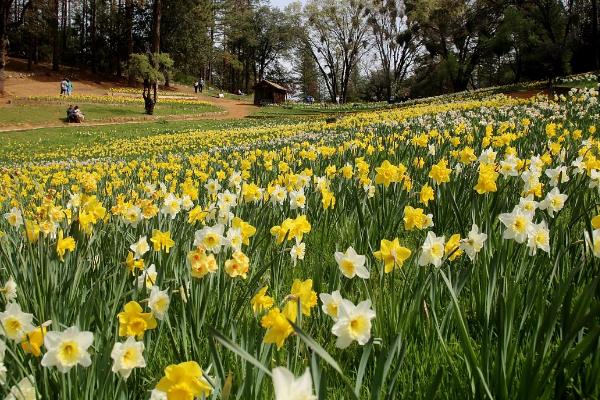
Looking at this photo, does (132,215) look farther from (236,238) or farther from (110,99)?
(110,99)

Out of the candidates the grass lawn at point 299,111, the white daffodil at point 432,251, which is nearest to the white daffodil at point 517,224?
the white daffodil at point 432,251

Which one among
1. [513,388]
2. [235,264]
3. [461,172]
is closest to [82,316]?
[235,264]

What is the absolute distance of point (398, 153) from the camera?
4.84 m

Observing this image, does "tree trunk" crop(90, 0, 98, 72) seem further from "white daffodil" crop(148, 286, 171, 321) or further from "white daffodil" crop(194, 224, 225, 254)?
"white daffodil" crop(148, 286, 171, 321)

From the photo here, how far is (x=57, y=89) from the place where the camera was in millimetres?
37844

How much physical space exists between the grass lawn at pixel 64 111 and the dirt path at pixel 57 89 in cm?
78

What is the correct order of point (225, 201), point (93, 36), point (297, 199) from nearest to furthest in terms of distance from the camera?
point (225, 201), point (297, 199), point (93, 36)

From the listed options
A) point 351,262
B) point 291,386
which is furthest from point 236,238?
point 291,386

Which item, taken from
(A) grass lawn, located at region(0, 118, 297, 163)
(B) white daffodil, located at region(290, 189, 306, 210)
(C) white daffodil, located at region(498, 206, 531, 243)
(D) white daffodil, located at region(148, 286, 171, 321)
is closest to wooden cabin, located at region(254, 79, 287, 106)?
(A) grass lawn, located at region(0, 118, 297, 163)

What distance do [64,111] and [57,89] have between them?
11.6 metres

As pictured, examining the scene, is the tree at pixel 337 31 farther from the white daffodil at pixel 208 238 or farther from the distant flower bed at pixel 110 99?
the white daffodil at pixel 208 238

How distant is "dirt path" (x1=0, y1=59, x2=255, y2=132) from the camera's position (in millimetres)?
27984

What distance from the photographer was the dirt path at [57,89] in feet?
91.8

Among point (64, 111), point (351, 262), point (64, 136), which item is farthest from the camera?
point (64, 111)
